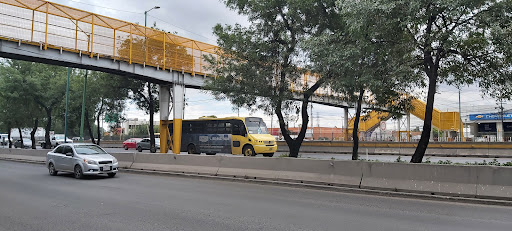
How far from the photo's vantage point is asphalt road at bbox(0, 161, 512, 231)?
7090 millimetres

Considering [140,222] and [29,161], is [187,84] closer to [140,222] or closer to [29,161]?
[29,161]

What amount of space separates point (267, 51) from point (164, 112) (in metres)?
15.4

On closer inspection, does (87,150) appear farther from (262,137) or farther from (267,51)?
(262,137)

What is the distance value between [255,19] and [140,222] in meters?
13.0

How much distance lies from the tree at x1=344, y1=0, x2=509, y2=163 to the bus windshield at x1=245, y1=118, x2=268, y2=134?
15.5 meters

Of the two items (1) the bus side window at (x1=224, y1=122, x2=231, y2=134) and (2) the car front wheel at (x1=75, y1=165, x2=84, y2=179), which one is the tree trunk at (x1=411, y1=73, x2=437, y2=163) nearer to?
(2) the car front wheel at (x1=75, y1=165, x2=84, y2=179)

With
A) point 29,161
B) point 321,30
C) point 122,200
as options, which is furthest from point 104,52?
point 122,200

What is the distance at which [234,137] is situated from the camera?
92.7 ft

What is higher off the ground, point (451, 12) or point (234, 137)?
point (451, 12)

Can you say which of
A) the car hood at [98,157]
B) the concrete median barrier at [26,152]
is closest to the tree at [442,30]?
the car hood at [98,157]

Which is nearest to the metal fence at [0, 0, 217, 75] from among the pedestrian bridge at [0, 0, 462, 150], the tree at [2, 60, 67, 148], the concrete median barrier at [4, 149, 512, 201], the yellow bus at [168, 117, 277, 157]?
the pedestrian bridge at [0, 0, 462, 150]

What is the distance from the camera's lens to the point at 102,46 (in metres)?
23.7

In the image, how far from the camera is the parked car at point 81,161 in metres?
15.2

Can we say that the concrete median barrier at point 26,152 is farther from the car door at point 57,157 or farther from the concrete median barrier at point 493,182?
the concrete median barrier at point 493,182
